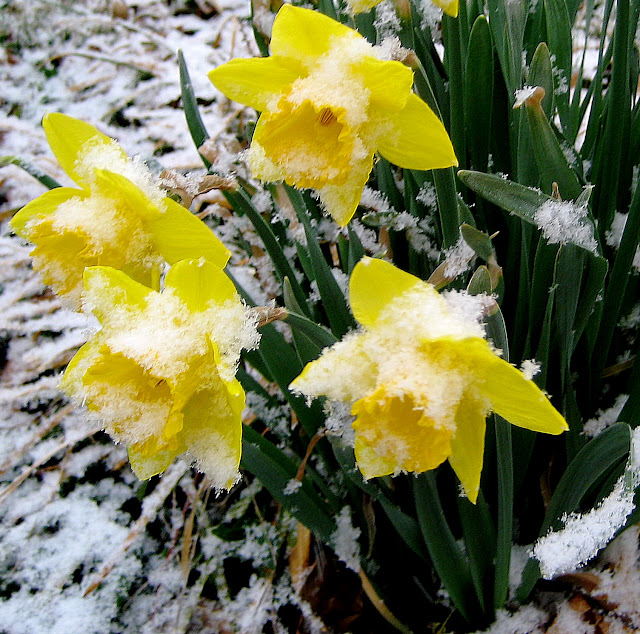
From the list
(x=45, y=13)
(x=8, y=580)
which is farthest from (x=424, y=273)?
(x=45, y=13)

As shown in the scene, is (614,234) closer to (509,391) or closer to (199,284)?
(509,391)

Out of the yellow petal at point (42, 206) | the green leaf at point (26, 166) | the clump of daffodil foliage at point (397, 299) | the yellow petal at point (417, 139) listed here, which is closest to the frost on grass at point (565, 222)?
the clump of daffodil foliage at point (397, 299)

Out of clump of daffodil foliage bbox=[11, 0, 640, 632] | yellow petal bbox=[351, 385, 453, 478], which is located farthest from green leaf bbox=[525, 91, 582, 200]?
yellow petal bbox=[351, 385, 453, 478]

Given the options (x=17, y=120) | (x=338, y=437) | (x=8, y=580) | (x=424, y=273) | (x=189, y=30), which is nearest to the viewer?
(x=338, y=437)

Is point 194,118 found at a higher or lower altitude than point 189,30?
higher

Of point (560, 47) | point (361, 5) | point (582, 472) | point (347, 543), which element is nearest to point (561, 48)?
point (560, 47)

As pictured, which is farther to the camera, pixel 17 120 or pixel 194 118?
pixel 17 120

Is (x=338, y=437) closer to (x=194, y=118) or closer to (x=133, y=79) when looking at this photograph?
(x=194, y=118)

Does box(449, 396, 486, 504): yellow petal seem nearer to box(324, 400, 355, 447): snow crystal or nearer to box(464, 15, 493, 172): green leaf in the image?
box(324, 400, 355, 447): snow crystal
